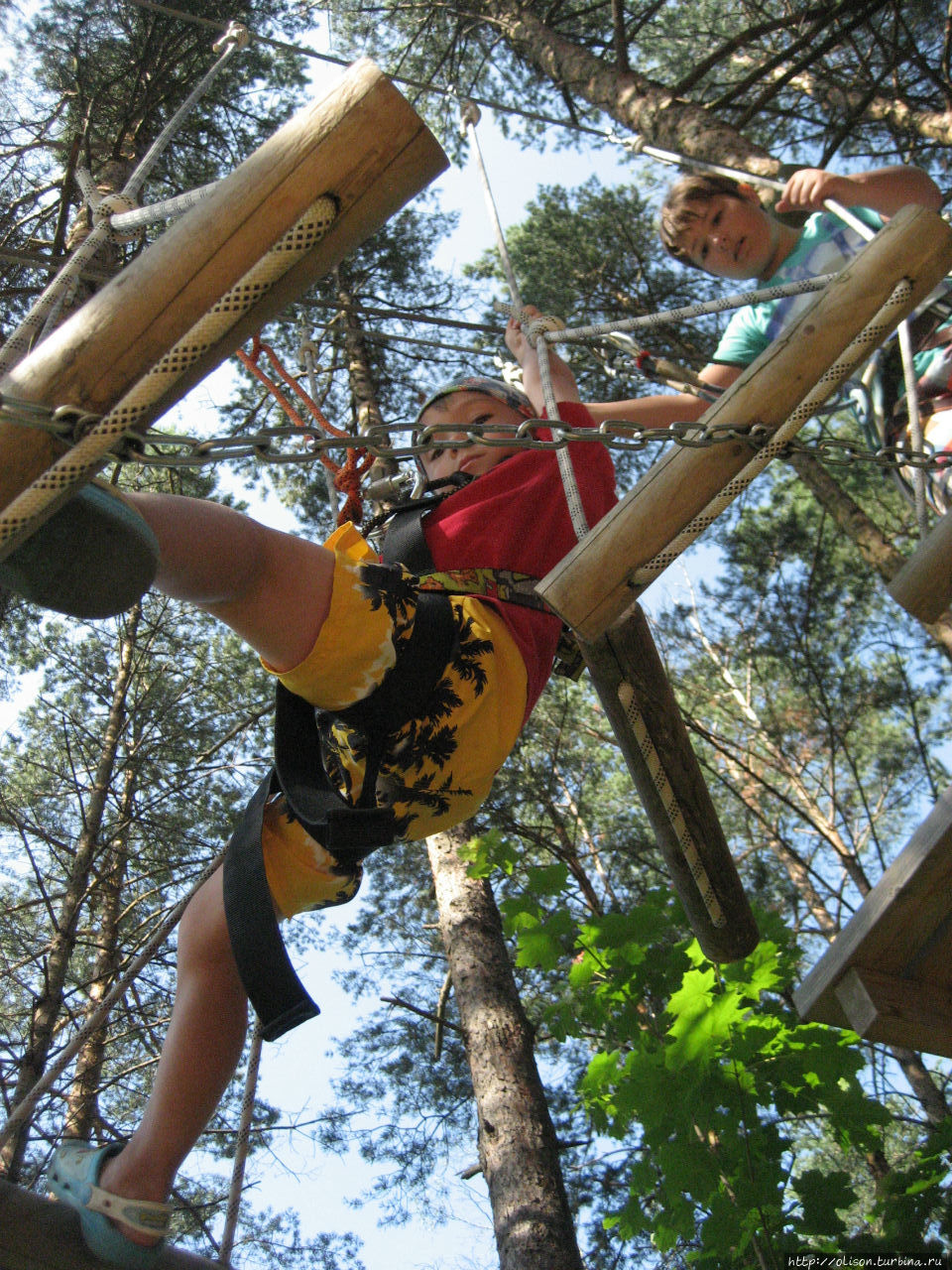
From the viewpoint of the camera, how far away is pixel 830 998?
2537 millimetres

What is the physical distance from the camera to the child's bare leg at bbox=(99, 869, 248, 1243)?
1.76 metres

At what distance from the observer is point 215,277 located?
4.34ft

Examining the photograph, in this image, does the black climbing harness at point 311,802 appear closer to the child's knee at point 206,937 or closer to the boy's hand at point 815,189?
the child's knee at point 206,937

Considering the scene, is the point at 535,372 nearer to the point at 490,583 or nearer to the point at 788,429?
the point at 490,583

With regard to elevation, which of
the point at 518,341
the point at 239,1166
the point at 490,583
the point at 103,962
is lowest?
the point at 239,1166

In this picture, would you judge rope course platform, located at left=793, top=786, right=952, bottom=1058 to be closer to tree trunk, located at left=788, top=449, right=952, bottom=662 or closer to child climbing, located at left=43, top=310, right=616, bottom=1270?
child climbing, located at left=43, top=310, right=616, bottom=1270

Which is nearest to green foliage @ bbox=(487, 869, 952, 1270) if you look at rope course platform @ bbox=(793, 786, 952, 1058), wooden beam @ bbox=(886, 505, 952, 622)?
rope course platform @ bbox=(793, 786, 952, 1058)

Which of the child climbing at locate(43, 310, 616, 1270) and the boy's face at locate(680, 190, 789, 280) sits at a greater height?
the boy's face at locate(680, 190, 789, 280)

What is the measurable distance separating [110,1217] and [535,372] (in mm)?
1858

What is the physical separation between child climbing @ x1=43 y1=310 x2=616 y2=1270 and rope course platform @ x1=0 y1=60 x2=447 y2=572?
0.92ft

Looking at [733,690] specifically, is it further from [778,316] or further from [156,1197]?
[156,1197]

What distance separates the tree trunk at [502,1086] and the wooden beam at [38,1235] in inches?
73.0

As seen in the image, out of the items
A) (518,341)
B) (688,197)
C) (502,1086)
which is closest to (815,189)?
(688,197)

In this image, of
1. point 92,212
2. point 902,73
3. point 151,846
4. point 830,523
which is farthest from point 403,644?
Answer: point 830,523
